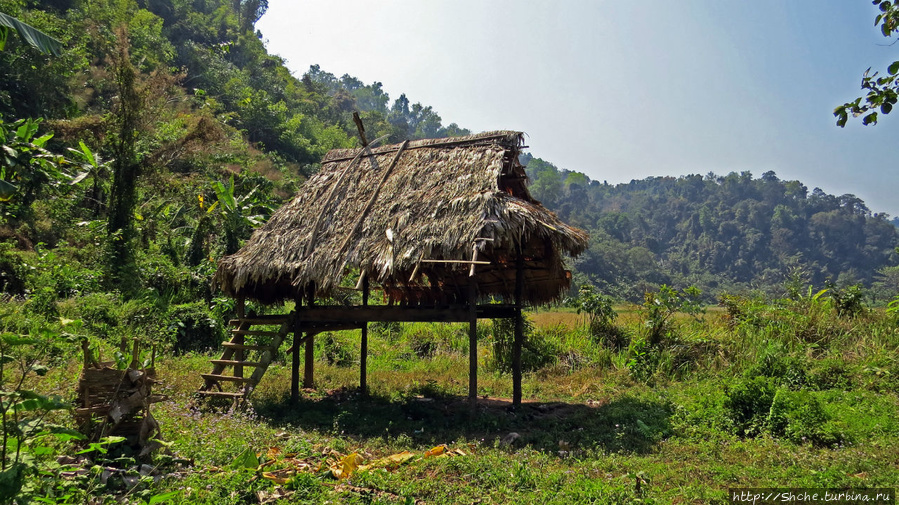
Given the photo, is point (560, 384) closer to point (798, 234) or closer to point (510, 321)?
point (510, 321)

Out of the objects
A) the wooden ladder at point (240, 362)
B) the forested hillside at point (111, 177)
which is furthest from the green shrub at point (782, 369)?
the forested hillside at point (111, 177)

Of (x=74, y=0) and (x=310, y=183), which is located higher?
(x=74, y=0)

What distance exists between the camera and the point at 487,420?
21.6ft

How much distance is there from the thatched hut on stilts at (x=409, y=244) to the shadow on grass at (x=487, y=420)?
0.44 m

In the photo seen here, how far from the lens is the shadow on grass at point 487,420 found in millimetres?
5961

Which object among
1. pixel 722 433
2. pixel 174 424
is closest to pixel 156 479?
pixel 174 424

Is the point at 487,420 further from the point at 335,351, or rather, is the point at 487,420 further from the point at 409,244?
the point at 335,351

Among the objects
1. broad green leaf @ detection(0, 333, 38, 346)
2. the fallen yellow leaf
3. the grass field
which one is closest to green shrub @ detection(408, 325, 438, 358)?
the grass field

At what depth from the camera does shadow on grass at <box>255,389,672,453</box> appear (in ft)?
19.6

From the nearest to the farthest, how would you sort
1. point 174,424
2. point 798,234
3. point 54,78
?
point 174,424 < point 54,78 < point 798,234

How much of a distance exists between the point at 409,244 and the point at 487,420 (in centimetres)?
241

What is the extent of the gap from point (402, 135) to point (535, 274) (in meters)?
44.3

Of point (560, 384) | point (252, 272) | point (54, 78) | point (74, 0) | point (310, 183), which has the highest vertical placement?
point (74, 0)

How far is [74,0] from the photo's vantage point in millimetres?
24359
